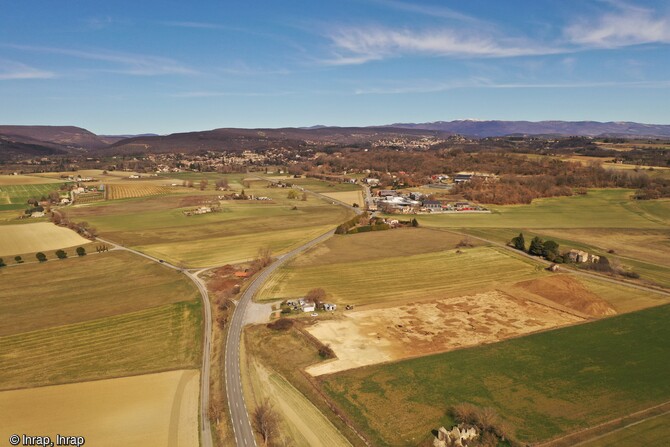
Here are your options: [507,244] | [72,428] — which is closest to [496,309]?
[507,244]

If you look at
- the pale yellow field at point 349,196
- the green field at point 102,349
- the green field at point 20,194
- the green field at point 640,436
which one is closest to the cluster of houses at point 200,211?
the pale yellow field at point 349,196

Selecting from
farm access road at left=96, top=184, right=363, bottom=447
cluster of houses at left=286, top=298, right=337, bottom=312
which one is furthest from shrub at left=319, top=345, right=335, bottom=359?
cluster of houses at left=286, top=298, right=337, bottom=312

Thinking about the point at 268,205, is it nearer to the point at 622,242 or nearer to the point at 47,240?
the point at 47,240

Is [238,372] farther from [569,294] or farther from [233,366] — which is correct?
[569,294]

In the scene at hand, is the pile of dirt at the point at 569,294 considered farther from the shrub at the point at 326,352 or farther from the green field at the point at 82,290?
the green field at the point at 82,290

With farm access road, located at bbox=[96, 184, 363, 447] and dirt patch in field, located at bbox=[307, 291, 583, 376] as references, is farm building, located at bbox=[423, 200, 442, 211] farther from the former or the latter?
dirt patch in field, located at bbox=[307, 291, 583, 376]
